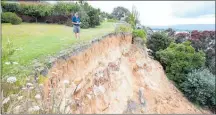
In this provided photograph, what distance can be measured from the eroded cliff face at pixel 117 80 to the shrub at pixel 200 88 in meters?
0.45

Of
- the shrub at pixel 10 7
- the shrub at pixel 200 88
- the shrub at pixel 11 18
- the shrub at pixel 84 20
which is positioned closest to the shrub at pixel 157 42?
the shrub at pixel 200 88

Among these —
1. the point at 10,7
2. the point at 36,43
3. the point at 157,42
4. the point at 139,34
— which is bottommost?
the point at 157,42

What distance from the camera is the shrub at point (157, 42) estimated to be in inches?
721

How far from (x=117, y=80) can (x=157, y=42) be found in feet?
22.5

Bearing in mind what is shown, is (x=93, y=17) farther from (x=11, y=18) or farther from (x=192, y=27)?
(x=192, y=27)

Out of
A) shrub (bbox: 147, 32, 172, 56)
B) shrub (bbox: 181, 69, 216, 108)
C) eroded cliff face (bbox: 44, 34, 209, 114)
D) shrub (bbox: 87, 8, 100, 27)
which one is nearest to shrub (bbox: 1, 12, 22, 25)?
shrub (bbox: 87, 8, 100, 27)

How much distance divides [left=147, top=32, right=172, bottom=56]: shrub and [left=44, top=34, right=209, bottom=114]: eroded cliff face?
1.46 meters

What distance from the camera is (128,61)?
1466cm

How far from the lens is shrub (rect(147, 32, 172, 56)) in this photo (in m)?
18.3

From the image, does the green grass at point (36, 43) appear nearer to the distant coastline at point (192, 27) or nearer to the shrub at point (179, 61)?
the shrub at point (179, 61)

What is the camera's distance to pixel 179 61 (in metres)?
16.8

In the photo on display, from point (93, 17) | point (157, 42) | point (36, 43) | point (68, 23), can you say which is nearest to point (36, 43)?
point (36, 43)

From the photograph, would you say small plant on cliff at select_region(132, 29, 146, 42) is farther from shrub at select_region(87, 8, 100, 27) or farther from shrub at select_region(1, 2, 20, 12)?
shrub at select_region(1, 2, 20, 12)

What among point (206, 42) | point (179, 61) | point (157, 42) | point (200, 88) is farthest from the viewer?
point (206, 42)
